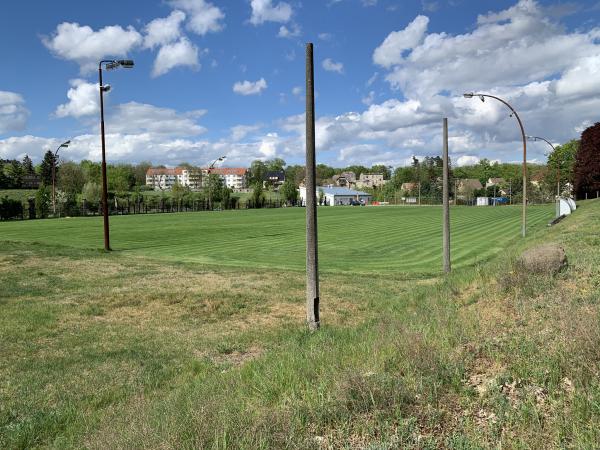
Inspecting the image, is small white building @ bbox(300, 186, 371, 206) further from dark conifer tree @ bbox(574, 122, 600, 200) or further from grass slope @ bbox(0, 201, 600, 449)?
grass slope @ bbox(0, 201, 600, 449)

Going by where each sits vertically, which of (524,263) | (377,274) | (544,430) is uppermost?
(524,263)

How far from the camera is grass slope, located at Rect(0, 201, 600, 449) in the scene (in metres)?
3.86

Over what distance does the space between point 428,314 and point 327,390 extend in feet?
12.5

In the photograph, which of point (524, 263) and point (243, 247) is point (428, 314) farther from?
point (243, 247)

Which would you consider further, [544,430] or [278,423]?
[278,423]

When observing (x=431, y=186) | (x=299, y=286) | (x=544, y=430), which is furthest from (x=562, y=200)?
(x=431, y=186)

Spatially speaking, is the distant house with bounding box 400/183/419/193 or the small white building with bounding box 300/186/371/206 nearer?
the small white building with bounding box 300/186/371/206

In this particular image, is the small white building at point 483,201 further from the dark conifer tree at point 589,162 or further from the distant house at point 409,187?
the dark conifer tree at point 589,162

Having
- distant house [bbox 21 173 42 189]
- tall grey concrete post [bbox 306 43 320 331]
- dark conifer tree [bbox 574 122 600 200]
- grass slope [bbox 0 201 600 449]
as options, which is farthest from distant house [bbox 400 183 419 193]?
tall grey concrete post [bbox 306 43 320 331]

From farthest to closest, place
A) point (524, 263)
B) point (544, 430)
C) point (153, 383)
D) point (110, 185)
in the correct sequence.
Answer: point (110, 185)
point (524, 263)
point (153, 383)
point (544, 430)

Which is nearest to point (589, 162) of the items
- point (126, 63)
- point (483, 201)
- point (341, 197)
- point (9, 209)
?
point (126, 63)

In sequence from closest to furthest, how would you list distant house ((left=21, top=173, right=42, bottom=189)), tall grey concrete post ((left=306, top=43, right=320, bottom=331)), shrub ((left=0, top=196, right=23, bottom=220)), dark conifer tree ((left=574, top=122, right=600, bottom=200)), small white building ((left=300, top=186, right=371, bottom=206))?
tall grey concrete post ((left=306, top=43, right=320, bottom=331)), shrub ((left=0, top=196, right=23, bottom=220)), dark conifer tree ((left=574, top=122, right=600, bottom=200)), distant house ((left=21, top=173, right=42, bottom=189)), small white building ((left=300, top=186, right=371, bottom=206))

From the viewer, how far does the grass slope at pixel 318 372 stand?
3.86 metres

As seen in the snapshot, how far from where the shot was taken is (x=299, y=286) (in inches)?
621
